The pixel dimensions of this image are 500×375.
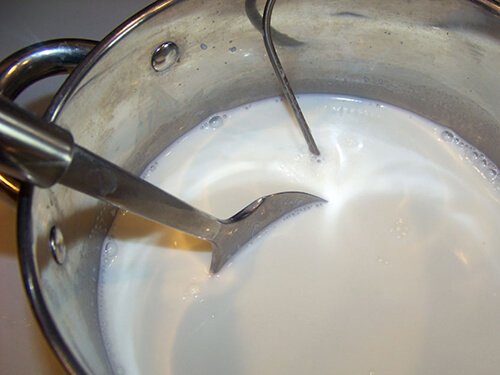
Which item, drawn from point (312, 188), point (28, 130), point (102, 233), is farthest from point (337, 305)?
point (28, 130)

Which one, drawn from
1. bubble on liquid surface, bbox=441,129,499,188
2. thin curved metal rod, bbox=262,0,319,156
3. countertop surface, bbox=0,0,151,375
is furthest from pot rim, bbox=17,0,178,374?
bubble on liquid surface, bbox=441,129,499,188

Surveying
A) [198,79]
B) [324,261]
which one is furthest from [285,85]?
[324,261]

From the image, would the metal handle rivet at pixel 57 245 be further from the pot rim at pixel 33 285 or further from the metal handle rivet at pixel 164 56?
the metal handle rivet at pixel 164 56

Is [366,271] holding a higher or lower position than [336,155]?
lower

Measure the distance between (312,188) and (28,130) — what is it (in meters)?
0.46

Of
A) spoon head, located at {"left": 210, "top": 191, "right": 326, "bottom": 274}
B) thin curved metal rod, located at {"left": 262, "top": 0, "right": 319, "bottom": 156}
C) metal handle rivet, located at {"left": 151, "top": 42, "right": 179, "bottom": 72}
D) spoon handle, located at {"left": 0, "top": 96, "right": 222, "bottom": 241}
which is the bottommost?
spoon handle, located at {"left": 0, "top": 96, "right": 222, "bottom": 241}

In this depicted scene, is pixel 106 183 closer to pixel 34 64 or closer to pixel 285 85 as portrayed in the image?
pixel 34 64

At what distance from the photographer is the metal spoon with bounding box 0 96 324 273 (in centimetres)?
41

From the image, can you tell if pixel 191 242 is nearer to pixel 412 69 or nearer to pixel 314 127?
pixel 314 127

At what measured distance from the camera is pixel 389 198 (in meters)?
0.80

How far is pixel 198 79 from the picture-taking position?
31.0 inches

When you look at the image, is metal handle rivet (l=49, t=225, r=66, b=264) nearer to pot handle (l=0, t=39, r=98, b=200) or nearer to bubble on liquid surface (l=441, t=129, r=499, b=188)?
pot handle (l=0, t=39, r=98, b=200)

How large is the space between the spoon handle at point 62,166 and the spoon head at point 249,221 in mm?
130

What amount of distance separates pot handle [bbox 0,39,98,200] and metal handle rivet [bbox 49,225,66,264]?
52 mm
